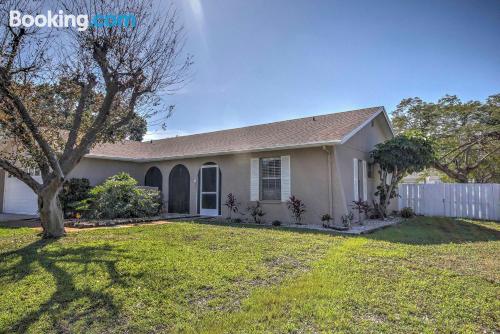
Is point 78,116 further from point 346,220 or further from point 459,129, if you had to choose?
point 459,129

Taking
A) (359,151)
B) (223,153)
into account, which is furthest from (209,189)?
(359,151)

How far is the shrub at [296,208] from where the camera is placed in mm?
10875


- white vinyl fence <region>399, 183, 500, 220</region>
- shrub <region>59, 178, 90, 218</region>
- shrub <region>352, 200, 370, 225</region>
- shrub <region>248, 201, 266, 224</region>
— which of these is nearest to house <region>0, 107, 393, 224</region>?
shrub <region>248, 201, 266, 224</region>

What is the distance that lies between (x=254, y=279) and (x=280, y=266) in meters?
0.79

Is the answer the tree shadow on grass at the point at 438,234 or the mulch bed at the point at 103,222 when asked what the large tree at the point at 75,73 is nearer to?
the mulch bed at the point at 103,222

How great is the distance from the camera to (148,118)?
29.9 ft

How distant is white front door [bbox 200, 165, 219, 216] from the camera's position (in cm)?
1368

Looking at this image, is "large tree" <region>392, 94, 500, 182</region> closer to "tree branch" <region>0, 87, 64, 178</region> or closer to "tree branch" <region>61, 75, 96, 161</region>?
"tree branch" <region>61, 75, 96, 161</region>

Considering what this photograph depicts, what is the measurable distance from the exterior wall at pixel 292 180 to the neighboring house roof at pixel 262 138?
453mm

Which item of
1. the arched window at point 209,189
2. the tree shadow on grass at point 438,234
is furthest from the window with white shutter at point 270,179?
the tree shadow on grass at point 438,234

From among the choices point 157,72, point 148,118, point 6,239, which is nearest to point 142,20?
point 157,72

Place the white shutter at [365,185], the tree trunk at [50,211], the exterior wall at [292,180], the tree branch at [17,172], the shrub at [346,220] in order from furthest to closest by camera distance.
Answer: the white shutter at [365,185] → the exterior wall at [292,180] → the shrub at [346,220] → the tree trunk at [50,211] → the tree branch at [17,172]

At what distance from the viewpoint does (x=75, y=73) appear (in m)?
8.14

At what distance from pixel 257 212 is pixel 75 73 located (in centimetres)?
745
